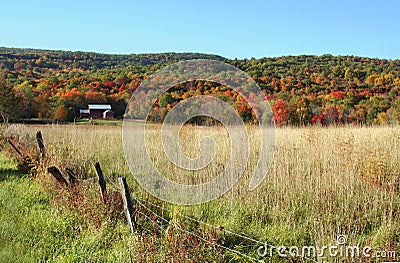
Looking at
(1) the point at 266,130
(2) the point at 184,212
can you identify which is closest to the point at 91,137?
(1) the point at 266,130

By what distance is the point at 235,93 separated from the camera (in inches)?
274

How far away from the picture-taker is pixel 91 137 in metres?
9.37

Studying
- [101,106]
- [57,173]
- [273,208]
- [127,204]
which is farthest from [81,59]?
[273,208]

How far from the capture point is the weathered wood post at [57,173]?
18.3 ft

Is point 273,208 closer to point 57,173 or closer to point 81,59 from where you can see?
point 57,173

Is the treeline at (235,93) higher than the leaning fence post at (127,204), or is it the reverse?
the treeline at (235,93)

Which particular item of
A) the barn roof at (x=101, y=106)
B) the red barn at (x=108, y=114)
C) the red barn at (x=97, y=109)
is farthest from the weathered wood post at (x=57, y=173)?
the barn roof at (x=101, y=106)

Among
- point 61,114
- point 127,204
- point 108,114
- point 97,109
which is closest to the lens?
point 127,204

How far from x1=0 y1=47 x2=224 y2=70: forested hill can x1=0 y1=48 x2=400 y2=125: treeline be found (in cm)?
16

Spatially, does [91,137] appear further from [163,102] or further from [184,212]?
[184,212]

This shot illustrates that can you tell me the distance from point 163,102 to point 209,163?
→ 196 cm

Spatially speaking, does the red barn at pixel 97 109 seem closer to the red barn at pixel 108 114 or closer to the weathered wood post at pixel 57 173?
the red barn at pixel 108 114

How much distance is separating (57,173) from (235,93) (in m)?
3.55

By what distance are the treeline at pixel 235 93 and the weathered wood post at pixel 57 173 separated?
8.38 ft
